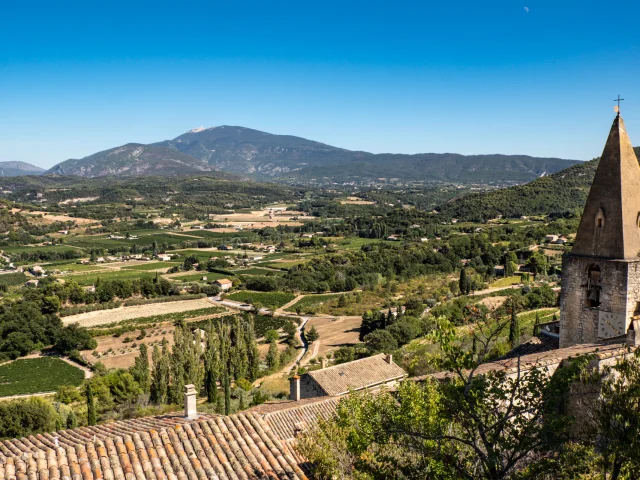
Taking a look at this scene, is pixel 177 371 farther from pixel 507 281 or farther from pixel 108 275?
pixel 108 275

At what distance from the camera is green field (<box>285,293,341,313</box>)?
64812mm

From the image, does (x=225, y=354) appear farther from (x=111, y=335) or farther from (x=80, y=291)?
(x=80, y=291)

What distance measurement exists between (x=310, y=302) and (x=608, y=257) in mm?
55918

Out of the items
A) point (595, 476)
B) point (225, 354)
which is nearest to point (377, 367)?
point (225, 354)

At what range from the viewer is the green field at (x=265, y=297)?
225ft

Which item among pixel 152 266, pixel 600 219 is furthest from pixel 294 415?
pixel 152 266

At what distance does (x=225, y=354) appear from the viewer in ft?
125

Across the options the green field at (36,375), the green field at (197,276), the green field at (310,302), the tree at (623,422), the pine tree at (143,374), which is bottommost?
the green field at (36,375)

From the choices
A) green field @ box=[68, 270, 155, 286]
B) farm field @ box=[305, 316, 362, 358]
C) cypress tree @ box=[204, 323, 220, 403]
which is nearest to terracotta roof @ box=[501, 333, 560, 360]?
cypress tree @ box=[204, 323, 220, 403]

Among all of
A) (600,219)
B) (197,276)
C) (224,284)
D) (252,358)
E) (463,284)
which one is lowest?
(197,276)

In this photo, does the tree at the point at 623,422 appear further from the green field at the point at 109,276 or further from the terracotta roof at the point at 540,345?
the green field at the point at 109,276

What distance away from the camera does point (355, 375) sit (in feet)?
84.8

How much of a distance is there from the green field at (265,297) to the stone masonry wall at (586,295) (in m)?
52.6

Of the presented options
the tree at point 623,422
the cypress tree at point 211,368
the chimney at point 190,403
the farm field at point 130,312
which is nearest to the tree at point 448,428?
the tree at point 623,422
